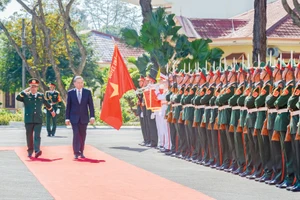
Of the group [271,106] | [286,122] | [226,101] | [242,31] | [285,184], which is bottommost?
[285,184]

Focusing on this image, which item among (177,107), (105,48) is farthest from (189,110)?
(105,48)

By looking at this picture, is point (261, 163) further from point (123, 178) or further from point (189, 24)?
point (189, 24)

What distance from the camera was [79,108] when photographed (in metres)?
20.6

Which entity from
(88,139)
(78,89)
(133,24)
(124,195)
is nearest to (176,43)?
(88,139)

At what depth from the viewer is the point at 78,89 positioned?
20750 millimetres

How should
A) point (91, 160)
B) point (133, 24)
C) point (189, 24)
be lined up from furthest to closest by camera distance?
point (133, 24) → point (189, 24) → point (91, 160)

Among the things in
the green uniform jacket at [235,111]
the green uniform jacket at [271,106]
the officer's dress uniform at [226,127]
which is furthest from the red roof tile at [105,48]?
the green uniform jacket at [271,106]

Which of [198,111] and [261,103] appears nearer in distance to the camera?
[261,103]

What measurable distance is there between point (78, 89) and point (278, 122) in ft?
22.7

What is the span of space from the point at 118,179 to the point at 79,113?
4887mm

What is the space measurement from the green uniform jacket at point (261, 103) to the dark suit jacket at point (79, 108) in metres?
5.84

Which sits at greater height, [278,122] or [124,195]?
[278,122]

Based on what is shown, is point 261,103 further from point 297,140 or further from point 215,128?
point 215,128

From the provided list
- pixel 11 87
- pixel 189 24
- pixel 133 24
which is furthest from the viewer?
pixel 133 24
